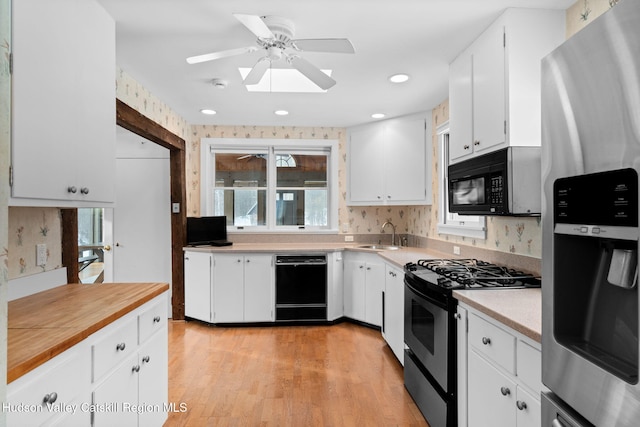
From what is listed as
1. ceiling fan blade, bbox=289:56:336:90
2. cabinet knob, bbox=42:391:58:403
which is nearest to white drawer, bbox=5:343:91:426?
cabinet knob, bbox=42:391:58:403

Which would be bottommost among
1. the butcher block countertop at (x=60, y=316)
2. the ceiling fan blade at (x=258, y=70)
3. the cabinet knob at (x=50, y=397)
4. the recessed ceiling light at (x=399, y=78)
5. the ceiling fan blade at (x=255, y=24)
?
the cabinet knob at (x=50, y=397)

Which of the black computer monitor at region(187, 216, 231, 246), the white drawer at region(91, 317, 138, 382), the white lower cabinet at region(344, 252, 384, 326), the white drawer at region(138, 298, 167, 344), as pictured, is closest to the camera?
the white drawer at region(91, 317, 138, 382)

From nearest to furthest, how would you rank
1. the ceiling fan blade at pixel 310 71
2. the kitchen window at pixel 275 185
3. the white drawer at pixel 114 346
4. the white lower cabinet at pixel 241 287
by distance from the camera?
1. the white drawer at pixel 114 346
2. the ceiling fan blade at pixel 310 71
3. the white lower cabinet at pixel 241 287
4. the kitchen window at pixel 275 185

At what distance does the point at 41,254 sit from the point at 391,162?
3263mm

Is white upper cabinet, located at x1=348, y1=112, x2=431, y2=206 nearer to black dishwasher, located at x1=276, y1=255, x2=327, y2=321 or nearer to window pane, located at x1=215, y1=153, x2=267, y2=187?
black dishwasher, located at x1=276, y1=255, x2=327, y2=321

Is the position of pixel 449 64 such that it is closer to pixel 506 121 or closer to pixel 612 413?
pixel 506 121

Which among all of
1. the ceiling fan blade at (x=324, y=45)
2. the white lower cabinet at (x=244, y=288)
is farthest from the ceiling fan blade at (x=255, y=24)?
the white lower cabinet at (x=244, y=288)

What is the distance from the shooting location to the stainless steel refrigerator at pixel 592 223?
0.75 metres

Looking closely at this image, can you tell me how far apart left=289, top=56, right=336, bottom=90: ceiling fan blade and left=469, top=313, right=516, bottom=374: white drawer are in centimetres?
157

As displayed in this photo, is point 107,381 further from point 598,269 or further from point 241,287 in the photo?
point 241,287

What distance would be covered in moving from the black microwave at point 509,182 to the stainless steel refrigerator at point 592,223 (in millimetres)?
922

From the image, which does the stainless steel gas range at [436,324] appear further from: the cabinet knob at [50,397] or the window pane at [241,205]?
the window pane at [241,205]

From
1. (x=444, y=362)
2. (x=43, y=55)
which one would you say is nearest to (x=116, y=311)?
(x=43, y=55)

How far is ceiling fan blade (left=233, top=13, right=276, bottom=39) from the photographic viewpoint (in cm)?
167
